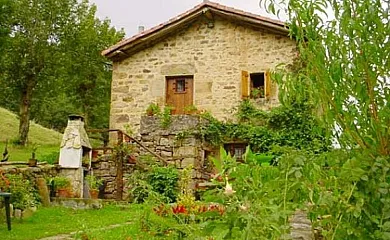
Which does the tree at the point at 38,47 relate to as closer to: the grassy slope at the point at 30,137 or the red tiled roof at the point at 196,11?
the grassy slope at the point at 30,137

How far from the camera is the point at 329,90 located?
169 centimetres

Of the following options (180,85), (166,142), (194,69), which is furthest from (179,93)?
(166,142)

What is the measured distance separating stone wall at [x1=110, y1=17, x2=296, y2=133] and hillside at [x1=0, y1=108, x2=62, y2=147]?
9.99m

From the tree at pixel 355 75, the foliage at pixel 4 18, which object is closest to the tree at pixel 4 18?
the foliage at pixel 4 18

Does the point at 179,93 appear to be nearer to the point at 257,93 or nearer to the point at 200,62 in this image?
the point at 200,62

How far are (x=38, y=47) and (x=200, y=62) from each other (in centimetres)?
1051

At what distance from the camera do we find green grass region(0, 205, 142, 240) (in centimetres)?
729

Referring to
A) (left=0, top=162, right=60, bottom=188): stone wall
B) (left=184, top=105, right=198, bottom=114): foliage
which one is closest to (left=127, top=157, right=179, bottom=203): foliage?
(left=0, top=162, right=60, bottom=188): stone wall

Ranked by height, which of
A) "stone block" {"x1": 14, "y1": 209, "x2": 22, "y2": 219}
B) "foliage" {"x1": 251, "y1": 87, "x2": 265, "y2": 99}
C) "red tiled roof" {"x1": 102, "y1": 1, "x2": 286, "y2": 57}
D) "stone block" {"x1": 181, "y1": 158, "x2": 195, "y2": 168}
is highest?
"red tiled roof" {"x1": 102, "y1": 1, "x2": 286, "y2": 57}

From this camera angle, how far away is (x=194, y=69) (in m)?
15.6

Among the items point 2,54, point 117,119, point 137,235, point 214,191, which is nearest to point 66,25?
point 2,54

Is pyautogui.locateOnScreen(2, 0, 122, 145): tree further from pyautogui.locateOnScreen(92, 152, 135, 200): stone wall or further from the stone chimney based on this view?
the stone chimney

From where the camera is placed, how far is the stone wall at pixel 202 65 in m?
15.0

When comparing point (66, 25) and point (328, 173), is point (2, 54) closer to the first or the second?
point (66, 25)
